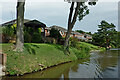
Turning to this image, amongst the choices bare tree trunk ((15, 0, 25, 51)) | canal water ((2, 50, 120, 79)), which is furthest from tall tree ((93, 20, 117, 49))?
bare tree trunk ((15, 0, 25, 51))

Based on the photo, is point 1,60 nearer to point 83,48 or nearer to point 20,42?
point 20,42

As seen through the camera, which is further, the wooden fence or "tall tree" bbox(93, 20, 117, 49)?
"tall tree" bbox(93, 20, 117, 49)

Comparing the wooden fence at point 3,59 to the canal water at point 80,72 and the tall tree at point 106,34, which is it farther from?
the tall tree at point 106,34

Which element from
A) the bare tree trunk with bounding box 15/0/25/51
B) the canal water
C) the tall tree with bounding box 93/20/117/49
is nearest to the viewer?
the canal water

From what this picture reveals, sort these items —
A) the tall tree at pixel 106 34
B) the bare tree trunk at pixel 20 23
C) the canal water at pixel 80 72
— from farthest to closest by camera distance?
the tall tree at pixel 106 34, the bare tree trunk at pixel 20 23, the canal water at pixel 80 72

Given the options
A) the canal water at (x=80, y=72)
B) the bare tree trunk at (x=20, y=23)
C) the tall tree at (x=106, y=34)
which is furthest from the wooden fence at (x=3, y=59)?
the tall tree at (x=106, y=34)

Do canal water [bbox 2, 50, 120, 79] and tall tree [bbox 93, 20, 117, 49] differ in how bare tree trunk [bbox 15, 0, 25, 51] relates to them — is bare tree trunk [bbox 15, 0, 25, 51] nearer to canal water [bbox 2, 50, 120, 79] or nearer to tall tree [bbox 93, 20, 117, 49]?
canal water [bbox 2, 50, 120, 79]

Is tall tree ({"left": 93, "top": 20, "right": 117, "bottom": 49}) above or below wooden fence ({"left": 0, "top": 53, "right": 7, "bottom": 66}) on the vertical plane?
above

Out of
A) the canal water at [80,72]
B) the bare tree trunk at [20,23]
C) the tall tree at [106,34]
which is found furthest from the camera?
the tall tree at [106,34]

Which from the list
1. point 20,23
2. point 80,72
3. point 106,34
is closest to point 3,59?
point 20,23

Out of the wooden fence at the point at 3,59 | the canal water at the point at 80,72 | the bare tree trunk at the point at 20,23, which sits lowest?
the canal water at the point at 80,72

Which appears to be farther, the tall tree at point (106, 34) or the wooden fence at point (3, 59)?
the tall tree at point (106, 34)

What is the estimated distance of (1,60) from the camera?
242 inches

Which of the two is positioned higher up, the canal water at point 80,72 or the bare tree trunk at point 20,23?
the bare tree trunk at point 20,23
